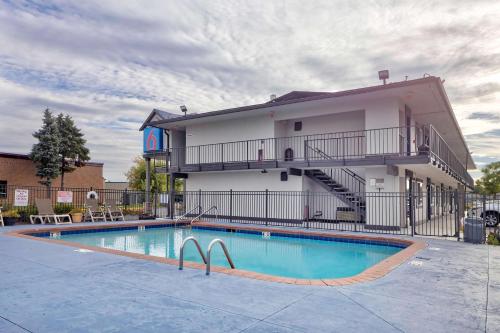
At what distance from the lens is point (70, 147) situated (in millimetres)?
26609

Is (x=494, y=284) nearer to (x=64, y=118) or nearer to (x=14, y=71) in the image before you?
(x=14, y=71)

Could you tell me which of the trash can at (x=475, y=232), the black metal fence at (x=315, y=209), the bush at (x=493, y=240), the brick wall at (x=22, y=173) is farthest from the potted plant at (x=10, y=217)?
the bush at (x=493, y=240)

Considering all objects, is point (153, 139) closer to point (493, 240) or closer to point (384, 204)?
point (384, 204)

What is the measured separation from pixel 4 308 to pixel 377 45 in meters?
12.7

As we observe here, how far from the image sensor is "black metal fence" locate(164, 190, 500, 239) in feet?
44.3

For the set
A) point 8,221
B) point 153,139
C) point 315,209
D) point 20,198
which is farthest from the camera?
point 153,139

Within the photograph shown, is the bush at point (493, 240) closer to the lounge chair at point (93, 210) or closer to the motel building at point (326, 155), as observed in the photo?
the motel building at point (326, 155)

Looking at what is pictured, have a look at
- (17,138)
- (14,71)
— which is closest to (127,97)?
(14,71)

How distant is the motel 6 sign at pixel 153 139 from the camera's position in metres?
22.5

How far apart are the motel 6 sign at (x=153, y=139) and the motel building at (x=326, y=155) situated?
50.4 inches

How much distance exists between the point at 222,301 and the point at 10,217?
13060mm

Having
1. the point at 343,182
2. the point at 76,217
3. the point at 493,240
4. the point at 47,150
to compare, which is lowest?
the point at 493,240

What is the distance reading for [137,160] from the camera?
39.4 metres

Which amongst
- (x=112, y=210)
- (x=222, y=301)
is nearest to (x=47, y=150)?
(x=112, y=210)
